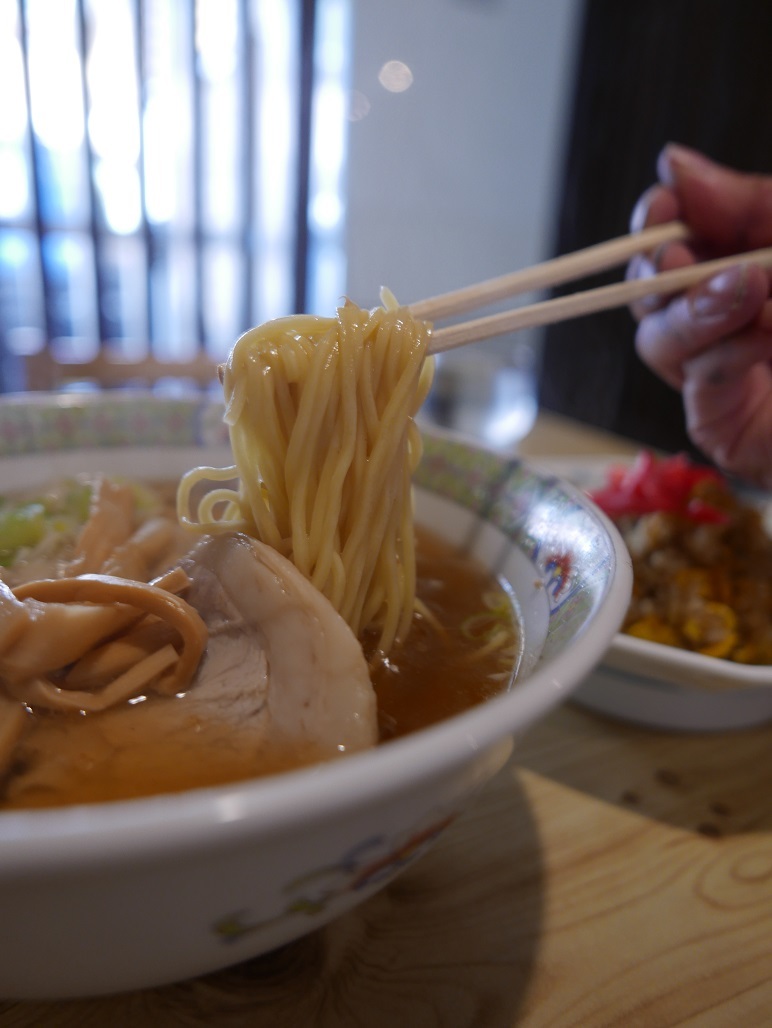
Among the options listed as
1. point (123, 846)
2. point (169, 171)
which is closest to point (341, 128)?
point (169, 171)

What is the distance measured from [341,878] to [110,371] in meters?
2.37

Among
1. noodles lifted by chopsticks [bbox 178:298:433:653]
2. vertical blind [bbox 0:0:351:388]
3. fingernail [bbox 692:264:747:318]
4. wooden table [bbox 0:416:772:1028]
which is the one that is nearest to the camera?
wooden table [bbox 0:416:772:1028]

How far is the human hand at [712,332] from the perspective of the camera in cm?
109

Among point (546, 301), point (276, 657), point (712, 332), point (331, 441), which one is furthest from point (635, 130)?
point (276, 657)

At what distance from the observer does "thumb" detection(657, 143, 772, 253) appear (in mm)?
1201

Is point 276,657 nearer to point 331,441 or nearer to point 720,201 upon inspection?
point 331,441

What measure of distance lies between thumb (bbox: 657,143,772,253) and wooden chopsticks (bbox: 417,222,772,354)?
220 mm

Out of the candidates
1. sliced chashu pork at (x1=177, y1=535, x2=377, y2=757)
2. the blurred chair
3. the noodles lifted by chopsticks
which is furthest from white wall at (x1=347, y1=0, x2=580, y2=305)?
sliced chashu pork at (x1=177, y1=535, x2=377, y2=757)

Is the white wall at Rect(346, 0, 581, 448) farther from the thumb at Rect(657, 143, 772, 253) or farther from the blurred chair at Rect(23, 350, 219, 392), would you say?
the thumb at Rect(657, 143, 772, 253)

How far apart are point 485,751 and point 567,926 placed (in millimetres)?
420

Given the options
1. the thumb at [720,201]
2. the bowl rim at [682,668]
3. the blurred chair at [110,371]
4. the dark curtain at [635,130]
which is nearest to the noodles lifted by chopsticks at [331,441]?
the bowl rim at [682,668]

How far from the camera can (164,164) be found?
5.34 meters

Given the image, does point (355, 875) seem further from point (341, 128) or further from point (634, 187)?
point (341, 128)

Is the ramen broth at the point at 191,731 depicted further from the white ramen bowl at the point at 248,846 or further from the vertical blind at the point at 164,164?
the vertical blind at the point at 164,164
